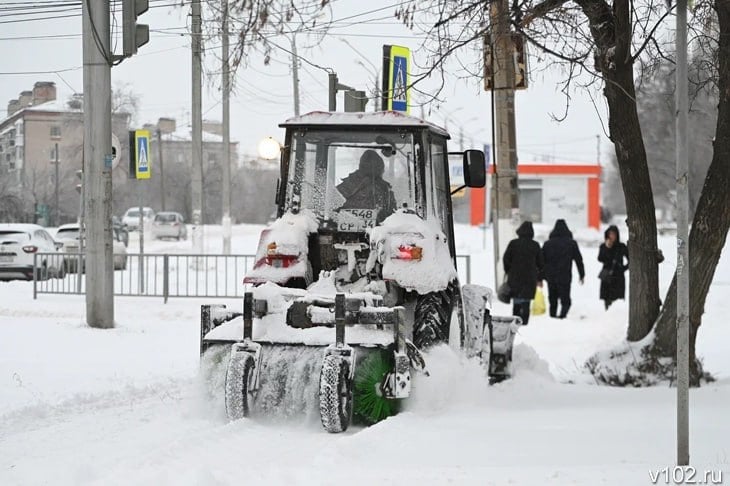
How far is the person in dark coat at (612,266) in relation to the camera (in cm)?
1570

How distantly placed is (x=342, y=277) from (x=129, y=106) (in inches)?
1196

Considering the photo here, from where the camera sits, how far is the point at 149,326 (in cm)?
1477

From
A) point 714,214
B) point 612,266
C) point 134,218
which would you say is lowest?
point 612,266

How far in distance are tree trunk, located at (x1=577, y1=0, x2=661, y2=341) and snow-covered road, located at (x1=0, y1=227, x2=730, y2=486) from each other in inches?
38.5

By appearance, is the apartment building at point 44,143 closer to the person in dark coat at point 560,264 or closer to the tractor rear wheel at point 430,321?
the person in dark coat at point 560,264

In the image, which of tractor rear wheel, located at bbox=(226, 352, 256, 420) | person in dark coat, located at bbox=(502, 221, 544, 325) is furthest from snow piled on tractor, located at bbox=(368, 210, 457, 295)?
person in dark coat, located at bbox=(502, 221, 544, 325)

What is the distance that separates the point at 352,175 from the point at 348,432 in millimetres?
2297

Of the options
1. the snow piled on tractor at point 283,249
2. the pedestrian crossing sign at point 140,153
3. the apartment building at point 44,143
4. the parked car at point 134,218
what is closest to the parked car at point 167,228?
the parked car at point 134,218

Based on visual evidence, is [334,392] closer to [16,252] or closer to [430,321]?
[430,321]

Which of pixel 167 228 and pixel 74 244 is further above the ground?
pixel 167 228

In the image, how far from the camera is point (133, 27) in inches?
523

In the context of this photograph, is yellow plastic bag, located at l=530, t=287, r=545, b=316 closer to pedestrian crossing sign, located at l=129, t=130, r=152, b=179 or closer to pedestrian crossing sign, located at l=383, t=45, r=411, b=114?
pedestrian crossing sign, located at l=383, t=45, r=411, b=114

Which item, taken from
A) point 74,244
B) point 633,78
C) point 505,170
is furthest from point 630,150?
point 74,244

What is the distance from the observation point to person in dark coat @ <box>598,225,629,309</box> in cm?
1570
